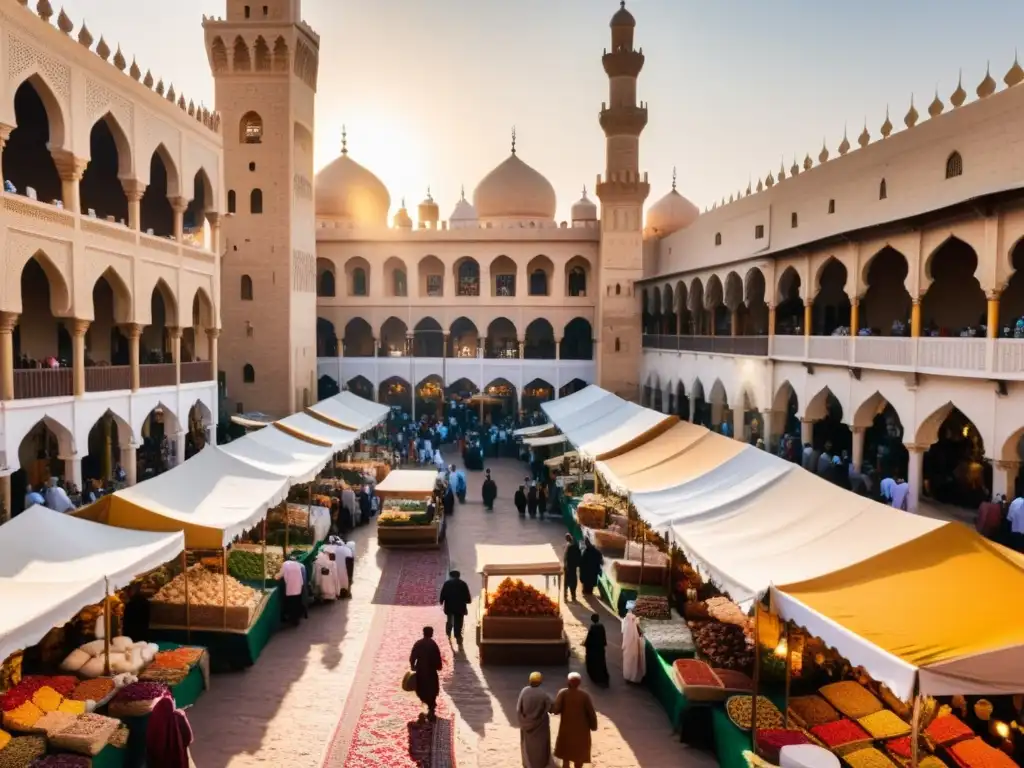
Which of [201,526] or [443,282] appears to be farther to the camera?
[443,282]

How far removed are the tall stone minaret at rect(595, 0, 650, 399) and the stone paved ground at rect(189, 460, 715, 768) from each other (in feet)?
70.8

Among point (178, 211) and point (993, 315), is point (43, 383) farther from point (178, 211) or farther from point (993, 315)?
point (993, 315)

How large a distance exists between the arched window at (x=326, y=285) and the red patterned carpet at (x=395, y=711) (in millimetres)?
25019

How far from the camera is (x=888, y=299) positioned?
20.9 meters

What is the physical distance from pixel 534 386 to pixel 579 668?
2659 centimetres

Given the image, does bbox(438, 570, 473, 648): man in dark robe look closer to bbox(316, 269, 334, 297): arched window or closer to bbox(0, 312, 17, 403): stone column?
bbox(0, 312, 17, 403): stone column

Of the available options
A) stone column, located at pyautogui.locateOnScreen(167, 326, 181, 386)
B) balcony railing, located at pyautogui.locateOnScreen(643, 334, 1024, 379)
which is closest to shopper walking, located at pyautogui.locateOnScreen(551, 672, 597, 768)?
balcony railing, located at pyautogui.locateOnScreen(643, 334, 1024, 379)

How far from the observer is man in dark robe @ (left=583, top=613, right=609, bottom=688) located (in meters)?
9.44

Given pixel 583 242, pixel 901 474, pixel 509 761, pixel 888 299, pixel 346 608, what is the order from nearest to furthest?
pixel 509 761 < pixel 346 608 < pixel 901 474 < pixel 888 299 < pixel 583 242

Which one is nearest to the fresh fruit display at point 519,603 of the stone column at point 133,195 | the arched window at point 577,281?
the stone column at point 133,195

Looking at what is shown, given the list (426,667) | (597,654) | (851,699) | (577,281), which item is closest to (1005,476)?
(851,699)

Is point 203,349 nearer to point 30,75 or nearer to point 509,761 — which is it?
point 30,75

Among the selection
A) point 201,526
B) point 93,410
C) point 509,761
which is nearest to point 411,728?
point 509,761

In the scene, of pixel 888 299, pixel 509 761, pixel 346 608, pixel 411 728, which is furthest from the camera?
pixel 888 299
